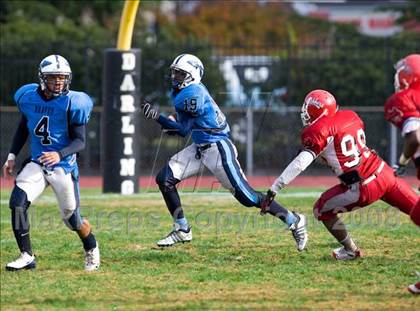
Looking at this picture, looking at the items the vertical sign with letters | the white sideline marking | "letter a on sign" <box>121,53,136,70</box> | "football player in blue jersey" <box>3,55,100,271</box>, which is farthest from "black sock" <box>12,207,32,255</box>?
"letter a on sign" <box>121,53,136,70</box>

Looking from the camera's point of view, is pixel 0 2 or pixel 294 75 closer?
pixel 294 75

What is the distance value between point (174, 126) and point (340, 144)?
64.2 inches

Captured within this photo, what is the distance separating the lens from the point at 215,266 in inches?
312

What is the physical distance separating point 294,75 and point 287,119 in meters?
1.48

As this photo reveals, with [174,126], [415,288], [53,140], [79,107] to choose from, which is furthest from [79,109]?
[415,288]

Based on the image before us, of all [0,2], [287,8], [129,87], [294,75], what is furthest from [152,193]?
[287,8]

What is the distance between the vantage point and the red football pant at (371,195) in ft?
25.0

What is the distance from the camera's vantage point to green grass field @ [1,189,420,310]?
6.56m

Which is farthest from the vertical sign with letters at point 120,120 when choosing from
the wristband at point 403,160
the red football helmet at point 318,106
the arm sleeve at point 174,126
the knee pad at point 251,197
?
the wristband at point 403,160

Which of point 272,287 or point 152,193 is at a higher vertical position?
point 272,287

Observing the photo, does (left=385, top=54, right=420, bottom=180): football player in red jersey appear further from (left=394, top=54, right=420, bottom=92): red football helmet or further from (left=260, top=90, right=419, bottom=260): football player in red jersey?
(left=260, top=90, right=419, bottom=260): football player in red jersey

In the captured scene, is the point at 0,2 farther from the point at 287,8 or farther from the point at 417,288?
the point at 417,288

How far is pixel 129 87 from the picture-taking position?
44.6ft

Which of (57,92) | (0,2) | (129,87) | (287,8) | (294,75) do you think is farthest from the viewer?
(287,8)
